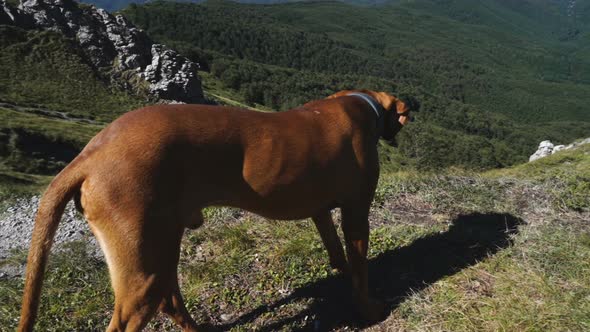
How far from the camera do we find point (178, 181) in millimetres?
2744

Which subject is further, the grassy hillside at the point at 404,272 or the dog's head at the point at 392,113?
the dog's head at the point at 392,113

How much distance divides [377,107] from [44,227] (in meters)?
2.84

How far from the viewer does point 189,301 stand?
4285 mm

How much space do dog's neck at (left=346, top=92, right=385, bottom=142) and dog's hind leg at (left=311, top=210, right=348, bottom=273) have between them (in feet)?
3.13

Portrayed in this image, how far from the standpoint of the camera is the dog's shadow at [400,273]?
160 inches

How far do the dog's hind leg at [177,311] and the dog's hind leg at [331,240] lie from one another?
143 cm

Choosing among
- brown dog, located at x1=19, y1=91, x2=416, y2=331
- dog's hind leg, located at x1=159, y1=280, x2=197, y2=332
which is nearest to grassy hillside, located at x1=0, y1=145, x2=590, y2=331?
dog's hind leg, located at x1=159, y1=280, x2=197, y2=332

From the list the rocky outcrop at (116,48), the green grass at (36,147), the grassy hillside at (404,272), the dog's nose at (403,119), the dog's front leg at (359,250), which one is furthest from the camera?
the rocky outcrop at (116,48)

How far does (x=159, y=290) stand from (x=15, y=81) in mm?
40834

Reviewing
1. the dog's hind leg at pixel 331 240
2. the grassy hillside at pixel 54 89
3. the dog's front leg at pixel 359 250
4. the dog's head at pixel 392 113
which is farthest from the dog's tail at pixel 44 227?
the grassy hillside at pixel 54 89

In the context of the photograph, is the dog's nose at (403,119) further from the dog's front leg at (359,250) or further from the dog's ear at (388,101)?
the dog's front leg at (359,250)

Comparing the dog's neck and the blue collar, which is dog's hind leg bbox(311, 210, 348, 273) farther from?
the blue collar

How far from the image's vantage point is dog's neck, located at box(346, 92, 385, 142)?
4000 mm

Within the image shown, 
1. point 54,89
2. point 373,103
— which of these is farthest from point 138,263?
point 54,89
